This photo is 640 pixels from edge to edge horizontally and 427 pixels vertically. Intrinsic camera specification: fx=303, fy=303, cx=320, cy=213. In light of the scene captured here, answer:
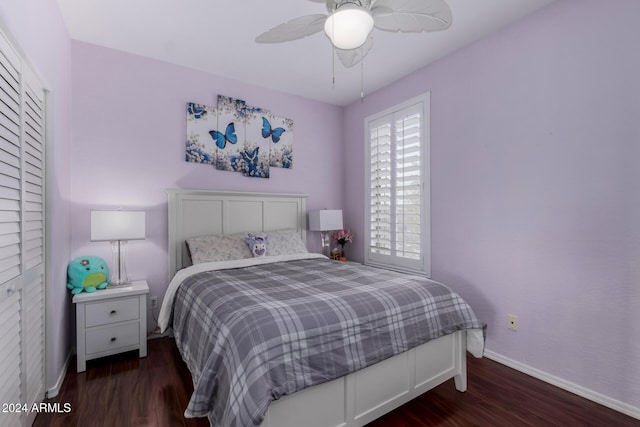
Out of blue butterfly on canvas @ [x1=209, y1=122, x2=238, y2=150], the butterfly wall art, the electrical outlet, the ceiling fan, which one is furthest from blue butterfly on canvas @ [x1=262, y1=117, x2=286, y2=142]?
the electrical outlet

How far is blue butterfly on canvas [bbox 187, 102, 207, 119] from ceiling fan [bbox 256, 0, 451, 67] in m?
1.78

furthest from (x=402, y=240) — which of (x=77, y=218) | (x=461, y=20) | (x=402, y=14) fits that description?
(x=77, y=218)

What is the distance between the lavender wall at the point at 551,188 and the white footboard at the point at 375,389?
28.8 inches

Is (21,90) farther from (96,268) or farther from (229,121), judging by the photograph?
(229,121)

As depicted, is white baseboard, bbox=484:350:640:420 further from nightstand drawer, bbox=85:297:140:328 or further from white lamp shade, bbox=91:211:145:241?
white lamp shade, bbox=91:211:145:241

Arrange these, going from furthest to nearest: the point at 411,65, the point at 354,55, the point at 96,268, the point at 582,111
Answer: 1. the point at 411,65
2. the point at 96,268
3. the point at 582,111
4. the point at 354,55

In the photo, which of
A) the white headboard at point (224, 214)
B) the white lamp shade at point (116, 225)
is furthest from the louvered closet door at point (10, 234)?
the white headboard at point (224, 214)

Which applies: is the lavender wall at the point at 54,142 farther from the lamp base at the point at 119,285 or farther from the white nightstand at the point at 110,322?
the lamp base at the point at 119,285

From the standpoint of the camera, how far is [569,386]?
6.77 ft

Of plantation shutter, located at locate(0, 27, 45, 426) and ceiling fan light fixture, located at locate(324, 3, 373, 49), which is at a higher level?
ceiling fan light fixture, located at locate(324, 3, 373, 49)

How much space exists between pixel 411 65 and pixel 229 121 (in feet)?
6.59

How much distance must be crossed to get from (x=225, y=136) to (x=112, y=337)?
7.02ft

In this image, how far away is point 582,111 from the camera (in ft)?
6.63

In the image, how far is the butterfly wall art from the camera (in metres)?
3.18
